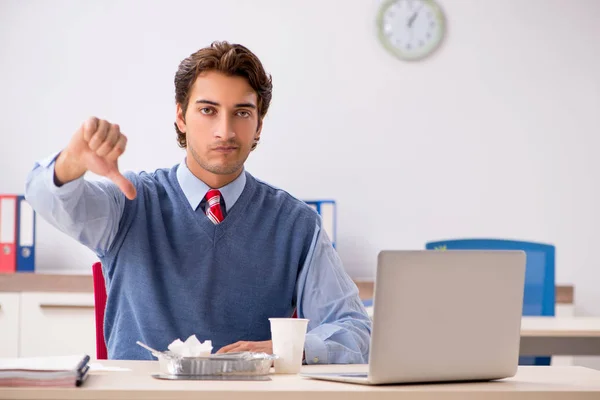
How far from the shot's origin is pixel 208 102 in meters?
1.99

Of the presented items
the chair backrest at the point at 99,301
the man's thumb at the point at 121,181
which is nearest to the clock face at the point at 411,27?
the chair backrest at the point at 99,301

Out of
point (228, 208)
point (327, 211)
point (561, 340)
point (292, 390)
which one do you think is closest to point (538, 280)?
point (561, 340)

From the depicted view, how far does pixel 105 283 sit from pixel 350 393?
3.20 feet

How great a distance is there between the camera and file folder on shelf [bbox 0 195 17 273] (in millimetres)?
3758

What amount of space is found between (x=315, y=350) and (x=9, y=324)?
7.60ft

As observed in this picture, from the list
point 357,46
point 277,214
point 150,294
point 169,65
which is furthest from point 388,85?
point 150,294

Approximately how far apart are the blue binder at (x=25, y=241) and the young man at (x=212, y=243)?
6.35 ft

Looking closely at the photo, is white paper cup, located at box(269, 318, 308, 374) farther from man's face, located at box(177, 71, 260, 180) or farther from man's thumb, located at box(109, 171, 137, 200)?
man's face, located at box(177, 71, 260, 180)

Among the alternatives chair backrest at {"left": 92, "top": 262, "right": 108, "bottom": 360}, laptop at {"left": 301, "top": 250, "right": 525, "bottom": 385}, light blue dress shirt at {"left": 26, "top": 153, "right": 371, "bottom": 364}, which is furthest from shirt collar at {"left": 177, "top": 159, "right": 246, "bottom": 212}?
laptop at {"left": 301, "top": 250, "right": 525, "bottom": 385}

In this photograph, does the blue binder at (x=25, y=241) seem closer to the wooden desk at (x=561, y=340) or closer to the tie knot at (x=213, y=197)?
the tie knot at (x=213, y=197)

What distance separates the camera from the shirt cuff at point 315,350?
1.67 meters

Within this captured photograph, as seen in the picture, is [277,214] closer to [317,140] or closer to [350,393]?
[350,393]

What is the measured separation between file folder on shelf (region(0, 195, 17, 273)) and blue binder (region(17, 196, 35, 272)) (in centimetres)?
2

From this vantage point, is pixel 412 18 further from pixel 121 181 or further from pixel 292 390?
pixel 292 390
